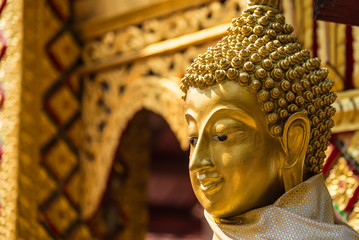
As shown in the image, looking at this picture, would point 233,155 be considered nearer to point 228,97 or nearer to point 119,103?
point 228,97

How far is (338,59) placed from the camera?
5.62 feet

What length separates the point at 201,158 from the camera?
113cm

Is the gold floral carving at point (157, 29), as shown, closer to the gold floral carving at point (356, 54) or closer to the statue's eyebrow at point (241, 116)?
the gold floral carving at point (356, 54)

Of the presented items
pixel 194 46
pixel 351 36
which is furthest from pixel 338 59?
pixel 194 46

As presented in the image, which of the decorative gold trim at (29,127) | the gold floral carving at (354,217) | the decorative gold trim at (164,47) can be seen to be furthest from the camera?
the decorative gold trim at (29,127)

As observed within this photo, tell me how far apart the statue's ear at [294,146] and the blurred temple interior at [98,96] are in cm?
53

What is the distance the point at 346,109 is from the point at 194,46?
0.48m

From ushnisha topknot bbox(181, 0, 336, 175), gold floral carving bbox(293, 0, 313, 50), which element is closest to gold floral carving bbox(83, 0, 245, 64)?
gold floral carving bbox(293, 0, 313, 50)

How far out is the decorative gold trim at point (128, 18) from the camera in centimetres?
202

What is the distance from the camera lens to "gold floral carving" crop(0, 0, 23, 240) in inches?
77.6

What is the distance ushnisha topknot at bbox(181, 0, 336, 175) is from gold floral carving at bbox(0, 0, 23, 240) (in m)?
0.91

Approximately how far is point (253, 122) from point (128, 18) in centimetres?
110

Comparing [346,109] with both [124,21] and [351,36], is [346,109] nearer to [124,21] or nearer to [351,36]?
[351,36]

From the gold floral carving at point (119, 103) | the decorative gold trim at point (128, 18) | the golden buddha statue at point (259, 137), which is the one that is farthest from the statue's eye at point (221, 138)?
the decorative gold trim at point (128, 18)
